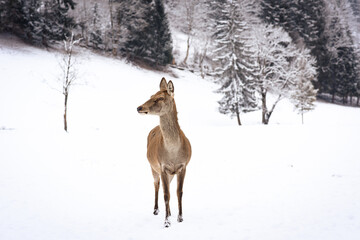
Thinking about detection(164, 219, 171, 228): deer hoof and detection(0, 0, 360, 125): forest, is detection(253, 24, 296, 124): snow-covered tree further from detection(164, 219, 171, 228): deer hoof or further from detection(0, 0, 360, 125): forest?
detection(164, 219, 171, 228): deer hoof

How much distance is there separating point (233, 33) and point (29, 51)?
2233 cm

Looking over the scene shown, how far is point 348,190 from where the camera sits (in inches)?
215

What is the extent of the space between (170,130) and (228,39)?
19.5 meters

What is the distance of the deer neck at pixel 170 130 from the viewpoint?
421cm

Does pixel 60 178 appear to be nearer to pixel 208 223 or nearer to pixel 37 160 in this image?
pixel 37 160

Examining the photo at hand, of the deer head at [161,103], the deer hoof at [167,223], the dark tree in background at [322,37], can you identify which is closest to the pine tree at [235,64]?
the deer head at [161,103]

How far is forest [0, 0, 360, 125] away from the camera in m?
21.9

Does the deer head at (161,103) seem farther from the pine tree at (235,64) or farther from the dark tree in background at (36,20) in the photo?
the dark tree in background at (36,20)

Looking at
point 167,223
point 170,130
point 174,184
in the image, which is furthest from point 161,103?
point 174,184

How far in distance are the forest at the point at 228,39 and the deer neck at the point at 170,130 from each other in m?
18.1

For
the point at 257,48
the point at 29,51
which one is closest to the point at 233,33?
the point at 257,48

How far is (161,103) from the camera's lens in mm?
4012

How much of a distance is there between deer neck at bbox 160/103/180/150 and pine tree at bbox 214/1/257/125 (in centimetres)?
1801

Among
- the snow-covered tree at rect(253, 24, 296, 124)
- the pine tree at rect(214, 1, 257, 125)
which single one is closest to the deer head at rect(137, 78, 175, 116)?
the pine tree at rect(214, 1, 257, 125)
